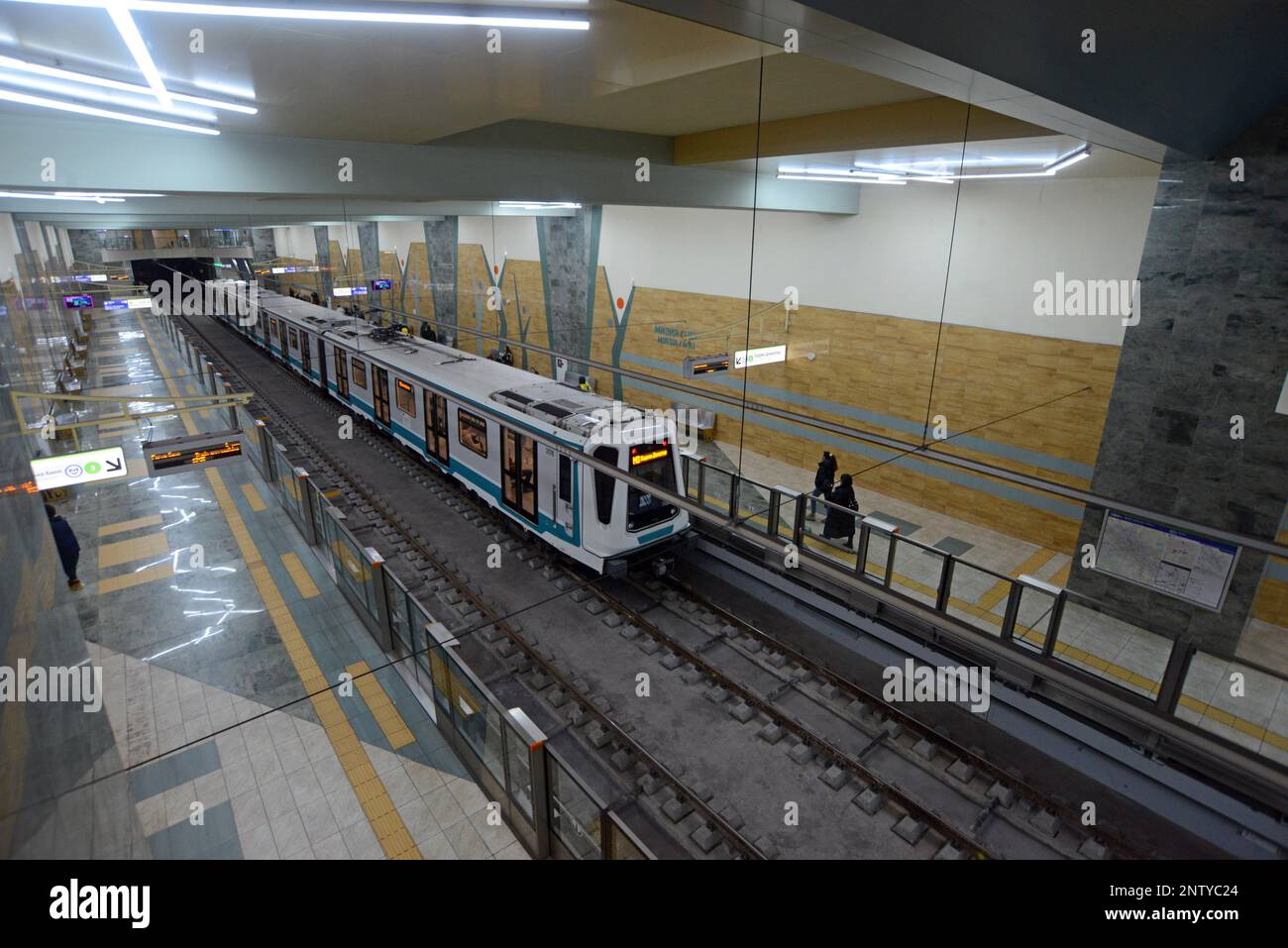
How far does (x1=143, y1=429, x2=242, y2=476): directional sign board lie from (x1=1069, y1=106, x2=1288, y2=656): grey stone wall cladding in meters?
9.13

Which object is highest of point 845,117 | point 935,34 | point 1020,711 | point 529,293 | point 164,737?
point 845,117

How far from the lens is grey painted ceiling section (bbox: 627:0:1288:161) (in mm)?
2012

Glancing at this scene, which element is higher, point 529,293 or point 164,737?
point 529,293

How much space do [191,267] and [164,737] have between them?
31489mm

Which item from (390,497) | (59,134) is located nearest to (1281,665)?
(390,497)

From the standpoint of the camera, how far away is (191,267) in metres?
29.8

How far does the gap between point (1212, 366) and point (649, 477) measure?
521cm

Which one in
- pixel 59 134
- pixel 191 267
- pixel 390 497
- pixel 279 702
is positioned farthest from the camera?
pixel 191 267

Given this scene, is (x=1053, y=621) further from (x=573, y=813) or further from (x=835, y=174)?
(x=835, y=174)

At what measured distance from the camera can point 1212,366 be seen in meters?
5.84

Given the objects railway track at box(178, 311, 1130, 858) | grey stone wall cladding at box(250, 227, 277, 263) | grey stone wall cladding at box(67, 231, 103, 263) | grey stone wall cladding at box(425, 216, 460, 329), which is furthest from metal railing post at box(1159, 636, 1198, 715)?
grey stone wall cladding at box(67, 231, 103, 263)

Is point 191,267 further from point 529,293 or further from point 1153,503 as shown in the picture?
point 1153,503

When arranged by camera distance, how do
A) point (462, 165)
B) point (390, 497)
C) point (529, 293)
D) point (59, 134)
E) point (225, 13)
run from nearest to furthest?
point (225, 13), point (59, 134), point (462, 165), point (390, 497), point (529, 293)

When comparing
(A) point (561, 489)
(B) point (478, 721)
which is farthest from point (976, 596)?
(B) point (478, 721)
